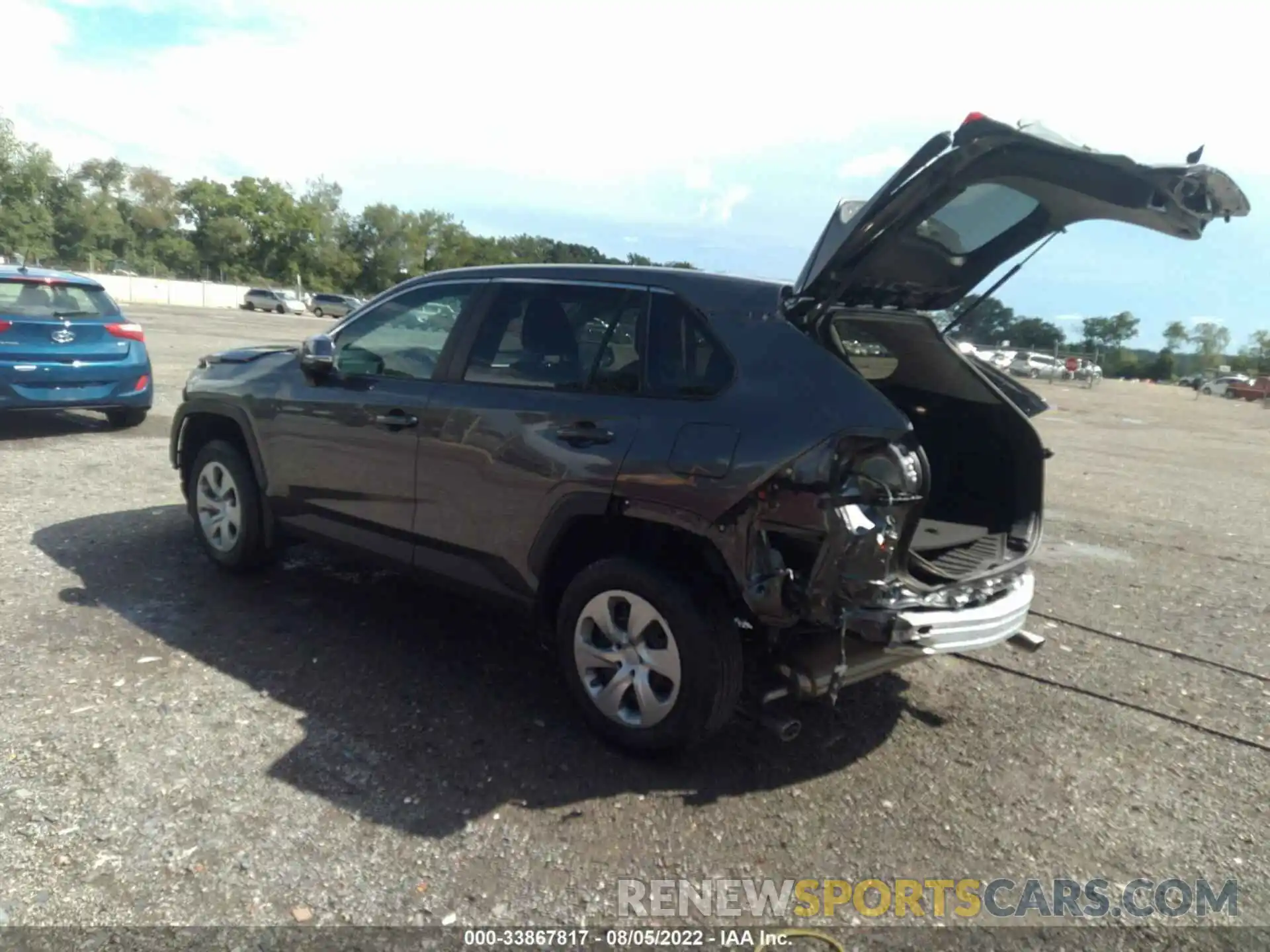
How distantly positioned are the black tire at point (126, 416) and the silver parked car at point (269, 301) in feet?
169

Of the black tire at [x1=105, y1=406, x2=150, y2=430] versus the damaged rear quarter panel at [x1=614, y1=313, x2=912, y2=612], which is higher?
the damaged rear quarter panel at [x1=614, y1=313, x2=912, y2=612]

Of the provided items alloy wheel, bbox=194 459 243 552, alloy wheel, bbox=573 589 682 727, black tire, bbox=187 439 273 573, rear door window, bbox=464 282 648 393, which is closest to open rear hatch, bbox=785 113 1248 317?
rear door window, bbox=464 282 648 393

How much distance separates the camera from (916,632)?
129 inches

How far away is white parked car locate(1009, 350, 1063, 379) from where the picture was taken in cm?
4322

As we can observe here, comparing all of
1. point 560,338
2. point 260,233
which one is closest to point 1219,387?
point 560,338

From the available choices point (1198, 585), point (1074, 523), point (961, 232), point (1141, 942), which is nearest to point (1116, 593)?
point (1198, 585)

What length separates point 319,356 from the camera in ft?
15.6

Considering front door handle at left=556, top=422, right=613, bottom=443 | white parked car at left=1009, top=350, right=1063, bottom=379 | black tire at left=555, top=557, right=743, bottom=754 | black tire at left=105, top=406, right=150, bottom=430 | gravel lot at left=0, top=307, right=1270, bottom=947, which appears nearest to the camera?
gravel lot at left=0, top=307, right=1270, bottom=947

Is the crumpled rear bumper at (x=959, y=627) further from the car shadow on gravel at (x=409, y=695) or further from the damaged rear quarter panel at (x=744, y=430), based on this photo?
the car shadow on gravel at (x=409, y=695)

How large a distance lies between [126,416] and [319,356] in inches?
250

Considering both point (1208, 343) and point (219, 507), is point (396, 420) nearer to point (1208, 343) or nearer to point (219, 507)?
point (219, 507)

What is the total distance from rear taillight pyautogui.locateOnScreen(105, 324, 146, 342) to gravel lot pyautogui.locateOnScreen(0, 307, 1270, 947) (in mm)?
3882

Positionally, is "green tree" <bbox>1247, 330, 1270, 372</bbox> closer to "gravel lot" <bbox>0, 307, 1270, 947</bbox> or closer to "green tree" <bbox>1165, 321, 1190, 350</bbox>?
"green tree" <bbox>1165, 321, 1190, 350</bbox>

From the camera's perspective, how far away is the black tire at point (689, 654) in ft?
11.1
